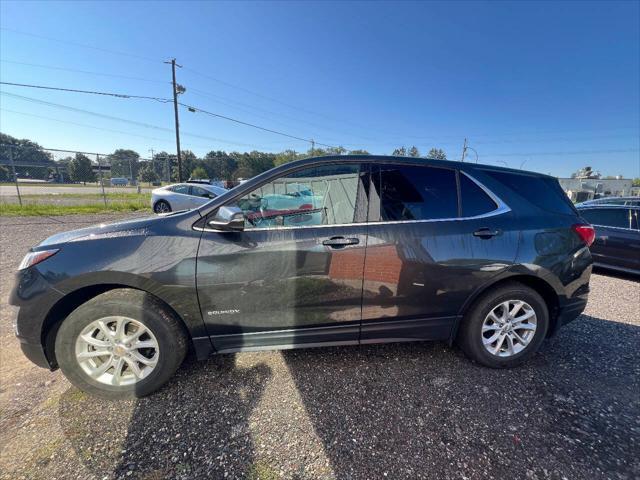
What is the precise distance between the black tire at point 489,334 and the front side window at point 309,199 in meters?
1.33

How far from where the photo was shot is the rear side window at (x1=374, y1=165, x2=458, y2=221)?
2.31 meters

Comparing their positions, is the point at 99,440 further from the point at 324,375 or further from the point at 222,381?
the point at 324,375

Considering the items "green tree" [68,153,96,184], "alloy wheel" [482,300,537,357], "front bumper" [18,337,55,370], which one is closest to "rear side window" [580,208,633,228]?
"alloy wheel" [482,300,537,357]

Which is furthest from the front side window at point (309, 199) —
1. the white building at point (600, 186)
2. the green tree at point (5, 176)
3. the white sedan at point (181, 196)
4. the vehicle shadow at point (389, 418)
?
the white building at point (600, 186)

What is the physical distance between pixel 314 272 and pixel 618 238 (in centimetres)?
623

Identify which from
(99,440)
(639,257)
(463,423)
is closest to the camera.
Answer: (99,440)

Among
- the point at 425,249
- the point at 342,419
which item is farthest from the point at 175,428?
the point at 425,249

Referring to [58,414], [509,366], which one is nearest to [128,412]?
[58,414]

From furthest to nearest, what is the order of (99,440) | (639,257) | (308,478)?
(639,257), (99,440), (308,478)

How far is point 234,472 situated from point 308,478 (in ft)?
1.38

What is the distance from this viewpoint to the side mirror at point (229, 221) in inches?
79.7

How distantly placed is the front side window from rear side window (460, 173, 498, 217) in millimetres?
893

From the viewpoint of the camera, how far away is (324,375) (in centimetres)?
240

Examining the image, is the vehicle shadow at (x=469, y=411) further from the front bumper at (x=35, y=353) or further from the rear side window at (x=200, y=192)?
the rear side window at (x=200, y=192)
